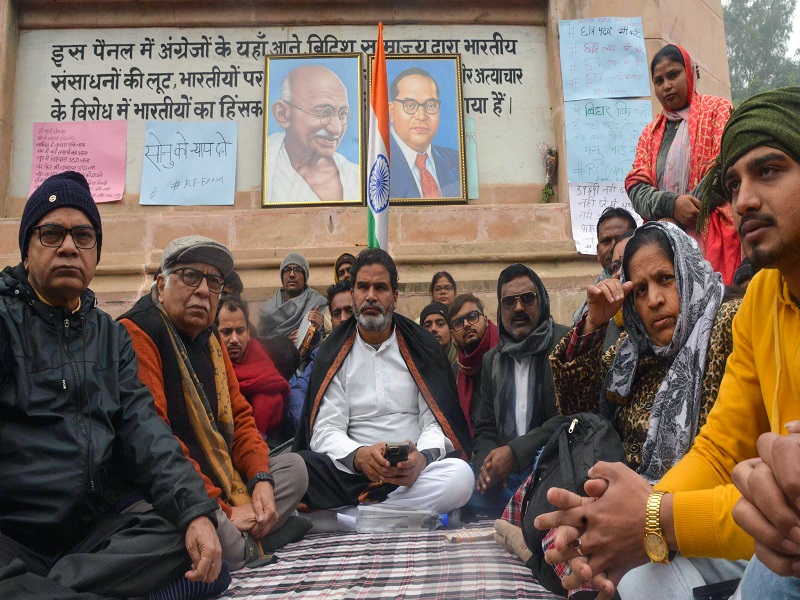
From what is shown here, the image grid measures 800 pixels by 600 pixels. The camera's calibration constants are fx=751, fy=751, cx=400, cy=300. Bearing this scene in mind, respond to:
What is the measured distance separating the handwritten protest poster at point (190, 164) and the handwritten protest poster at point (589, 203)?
3365 mm

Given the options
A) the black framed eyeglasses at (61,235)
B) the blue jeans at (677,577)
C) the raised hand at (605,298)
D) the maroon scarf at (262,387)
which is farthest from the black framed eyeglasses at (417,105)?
the blue jeans at (677,577)

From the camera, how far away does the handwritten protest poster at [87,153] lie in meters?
7.55

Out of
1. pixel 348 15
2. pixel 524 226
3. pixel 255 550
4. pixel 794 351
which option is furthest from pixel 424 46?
pixel 794 351

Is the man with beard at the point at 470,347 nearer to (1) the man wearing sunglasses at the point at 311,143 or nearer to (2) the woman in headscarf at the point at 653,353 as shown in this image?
(2) the woman in headscarf at the point at 653,353

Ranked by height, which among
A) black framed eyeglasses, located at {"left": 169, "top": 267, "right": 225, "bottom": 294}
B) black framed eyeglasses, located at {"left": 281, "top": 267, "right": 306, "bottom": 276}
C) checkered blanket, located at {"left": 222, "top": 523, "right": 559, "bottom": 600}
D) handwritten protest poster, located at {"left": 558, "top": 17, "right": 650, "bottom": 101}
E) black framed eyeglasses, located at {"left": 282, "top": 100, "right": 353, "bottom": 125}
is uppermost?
handwritten protest poster, located at {"left": 558, "top": 17, "right": 650, "bottom": 101}

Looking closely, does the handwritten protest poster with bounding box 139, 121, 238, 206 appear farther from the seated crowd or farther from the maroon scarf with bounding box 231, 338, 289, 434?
the maroon scarf with bounding box 231, 338, 289, 434

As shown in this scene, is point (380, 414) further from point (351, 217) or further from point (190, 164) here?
point (190, 164)

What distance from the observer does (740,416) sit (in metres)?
1.81

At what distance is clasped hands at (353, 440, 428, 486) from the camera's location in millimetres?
3695

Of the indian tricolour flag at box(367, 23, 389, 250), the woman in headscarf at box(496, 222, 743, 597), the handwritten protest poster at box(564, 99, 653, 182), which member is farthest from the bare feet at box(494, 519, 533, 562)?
the handwritten protest poster at box(564, 99, 653, 182)

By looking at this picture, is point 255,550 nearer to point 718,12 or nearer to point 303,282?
point 303,282

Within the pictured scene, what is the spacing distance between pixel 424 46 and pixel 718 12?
3.38 meters

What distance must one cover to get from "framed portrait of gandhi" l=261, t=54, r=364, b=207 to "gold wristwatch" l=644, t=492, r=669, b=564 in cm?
592

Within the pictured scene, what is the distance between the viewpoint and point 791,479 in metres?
1.22
